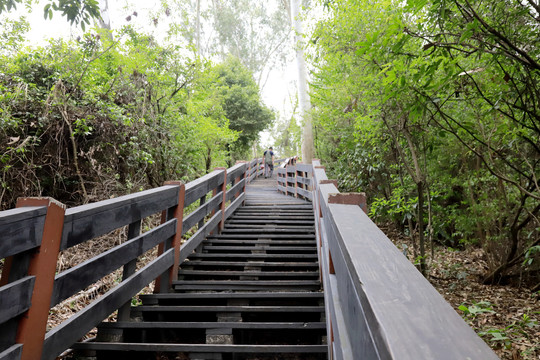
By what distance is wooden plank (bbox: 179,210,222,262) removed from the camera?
3.97 metres

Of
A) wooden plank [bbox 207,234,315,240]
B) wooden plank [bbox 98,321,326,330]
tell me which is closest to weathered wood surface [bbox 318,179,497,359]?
wooden plank [bbox 98,321,326,330]

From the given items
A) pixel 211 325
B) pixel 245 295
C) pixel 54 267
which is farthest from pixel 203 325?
pixel 54 267

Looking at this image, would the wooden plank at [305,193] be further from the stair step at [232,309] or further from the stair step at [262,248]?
the stair step at [232,309]

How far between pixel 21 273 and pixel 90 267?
533 mm

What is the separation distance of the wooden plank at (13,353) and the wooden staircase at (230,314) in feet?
2.40

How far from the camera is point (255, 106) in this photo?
20984 millimetres

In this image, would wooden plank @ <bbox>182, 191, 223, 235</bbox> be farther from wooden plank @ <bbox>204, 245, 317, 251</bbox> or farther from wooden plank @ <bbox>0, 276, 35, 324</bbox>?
wooden plank @ <bbox>0, 276, 35, 324</bbox>

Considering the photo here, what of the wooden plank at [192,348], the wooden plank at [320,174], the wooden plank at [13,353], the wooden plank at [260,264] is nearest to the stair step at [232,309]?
the wooden plank at [192,348]

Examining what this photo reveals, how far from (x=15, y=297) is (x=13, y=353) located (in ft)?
0.96

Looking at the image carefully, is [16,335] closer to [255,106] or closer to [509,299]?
[509,299]

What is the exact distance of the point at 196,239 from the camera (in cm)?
439

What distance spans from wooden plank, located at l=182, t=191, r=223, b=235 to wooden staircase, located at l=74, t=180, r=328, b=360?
51 cm

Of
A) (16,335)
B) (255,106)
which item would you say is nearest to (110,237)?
(16,335)

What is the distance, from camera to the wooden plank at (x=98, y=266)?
1.97m
